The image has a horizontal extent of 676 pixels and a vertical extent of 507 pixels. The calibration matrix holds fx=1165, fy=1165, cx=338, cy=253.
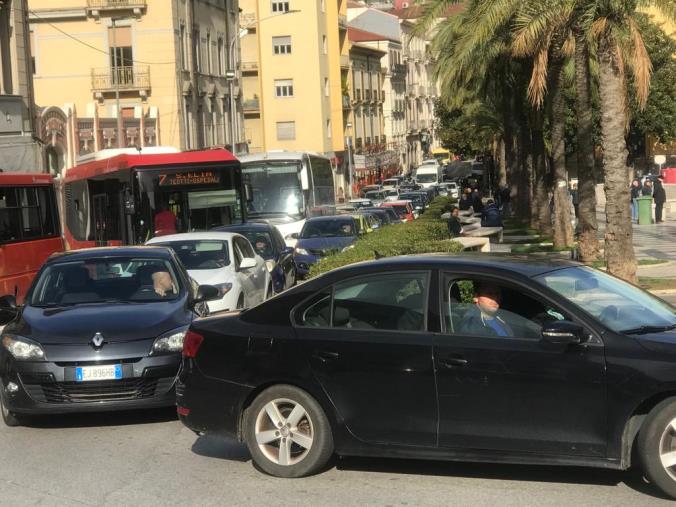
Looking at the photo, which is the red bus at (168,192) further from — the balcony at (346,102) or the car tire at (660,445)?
the balcony at (346,102)

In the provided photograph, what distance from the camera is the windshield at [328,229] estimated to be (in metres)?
28.4

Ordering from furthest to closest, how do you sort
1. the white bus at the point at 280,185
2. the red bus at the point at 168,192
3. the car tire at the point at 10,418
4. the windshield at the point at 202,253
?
1. the white bus at the point at 280,185
2. the red bus at the point at 168,192
3. the windshield at the point at 202,253
4. the car tire at the point at 10,418

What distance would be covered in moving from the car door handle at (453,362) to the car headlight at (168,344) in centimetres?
325

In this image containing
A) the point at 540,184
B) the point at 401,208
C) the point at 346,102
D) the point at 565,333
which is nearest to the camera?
the point at 565,333

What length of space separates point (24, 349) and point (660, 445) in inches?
215

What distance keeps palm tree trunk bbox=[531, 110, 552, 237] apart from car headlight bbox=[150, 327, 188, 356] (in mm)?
28037

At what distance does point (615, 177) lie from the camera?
20734 millimetres

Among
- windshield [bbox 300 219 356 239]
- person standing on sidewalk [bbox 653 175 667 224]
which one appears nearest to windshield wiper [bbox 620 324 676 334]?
windshield [bbox 300 219 356 239]

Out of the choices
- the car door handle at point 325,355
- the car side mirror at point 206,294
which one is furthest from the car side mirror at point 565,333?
the car side mirror at point 206,294

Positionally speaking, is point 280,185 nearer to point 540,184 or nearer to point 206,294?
point 540,184

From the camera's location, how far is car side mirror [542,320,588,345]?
7.07 metres

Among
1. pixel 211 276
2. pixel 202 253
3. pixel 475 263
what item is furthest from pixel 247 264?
pixel 475 263

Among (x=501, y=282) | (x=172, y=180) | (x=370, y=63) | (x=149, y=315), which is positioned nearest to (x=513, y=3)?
(x=172, y=180)

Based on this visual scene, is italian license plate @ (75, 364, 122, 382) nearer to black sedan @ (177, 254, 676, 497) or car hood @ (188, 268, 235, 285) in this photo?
black sedan @ (177, 254, 676, 497)
